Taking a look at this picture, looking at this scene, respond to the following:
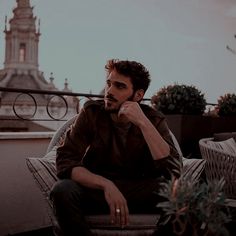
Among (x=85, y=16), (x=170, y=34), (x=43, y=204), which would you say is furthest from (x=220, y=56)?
(x=43, y=204)

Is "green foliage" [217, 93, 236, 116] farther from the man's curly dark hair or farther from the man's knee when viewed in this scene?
the man's knee

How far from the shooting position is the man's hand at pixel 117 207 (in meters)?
1.99

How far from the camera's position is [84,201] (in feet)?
7.08

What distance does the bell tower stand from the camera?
1951 inches

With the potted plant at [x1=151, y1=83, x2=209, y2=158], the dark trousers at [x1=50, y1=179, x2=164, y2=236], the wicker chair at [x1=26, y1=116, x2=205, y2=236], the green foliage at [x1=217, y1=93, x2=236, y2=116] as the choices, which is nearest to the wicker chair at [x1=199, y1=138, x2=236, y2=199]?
the wicker chair at [x1=26, y1=116, x2=205, y2=236]

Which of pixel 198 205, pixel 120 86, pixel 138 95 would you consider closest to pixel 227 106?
pixel 138 95

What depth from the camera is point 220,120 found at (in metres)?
4.54

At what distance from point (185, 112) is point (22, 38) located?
159 feet

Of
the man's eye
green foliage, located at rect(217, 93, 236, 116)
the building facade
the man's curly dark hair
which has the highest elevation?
the building facade

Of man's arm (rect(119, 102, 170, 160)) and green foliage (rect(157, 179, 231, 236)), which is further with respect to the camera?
man's arm (rect(119, 102, 170, 160))

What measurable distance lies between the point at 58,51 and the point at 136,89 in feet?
16.4

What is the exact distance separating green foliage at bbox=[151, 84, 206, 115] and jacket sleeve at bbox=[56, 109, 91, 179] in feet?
6.76

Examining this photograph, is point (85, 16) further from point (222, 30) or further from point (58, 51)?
point (222, 30)

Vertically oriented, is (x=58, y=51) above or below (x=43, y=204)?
above
